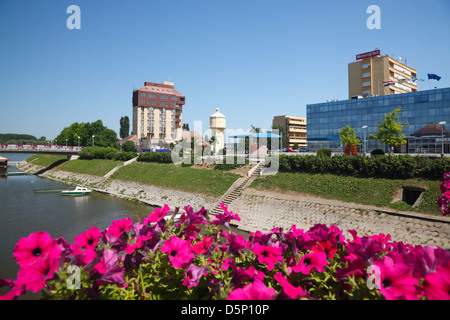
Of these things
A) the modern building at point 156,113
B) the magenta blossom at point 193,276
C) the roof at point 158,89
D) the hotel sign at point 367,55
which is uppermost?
the hotel sign at point 367,55

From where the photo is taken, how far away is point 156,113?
89.8 meters

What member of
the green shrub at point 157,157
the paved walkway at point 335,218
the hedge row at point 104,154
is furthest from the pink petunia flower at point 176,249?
the hedge row at point 104,154

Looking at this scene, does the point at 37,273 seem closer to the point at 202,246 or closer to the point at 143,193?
the point at 202,246

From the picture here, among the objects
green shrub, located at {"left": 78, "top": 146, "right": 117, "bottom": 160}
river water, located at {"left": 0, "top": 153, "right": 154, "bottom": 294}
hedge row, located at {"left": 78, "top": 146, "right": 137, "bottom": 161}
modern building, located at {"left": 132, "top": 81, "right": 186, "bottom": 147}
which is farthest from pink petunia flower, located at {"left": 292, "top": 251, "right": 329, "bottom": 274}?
modern building, located at {"left": 132, "top": 81, "right": 186, "bottom": 147}

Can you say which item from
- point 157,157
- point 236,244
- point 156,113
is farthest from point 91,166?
point 236,244

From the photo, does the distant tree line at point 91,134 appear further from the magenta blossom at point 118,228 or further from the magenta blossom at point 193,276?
the magenta blossom at point 193,276

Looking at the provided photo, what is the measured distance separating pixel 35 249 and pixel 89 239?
0.59 metres

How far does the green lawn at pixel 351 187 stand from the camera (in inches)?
638

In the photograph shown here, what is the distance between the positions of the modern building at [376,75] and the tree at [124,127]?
75.5 m

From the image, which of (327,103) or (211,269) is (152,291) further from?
(327,103)

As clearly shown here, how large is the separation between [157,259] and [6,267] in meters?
15.6

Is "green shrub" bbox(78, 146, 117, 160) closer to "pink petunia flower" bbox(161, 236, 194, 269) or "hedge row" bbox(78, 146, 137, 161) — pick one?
"hedge row" bbox(78, 146, 137, 161)

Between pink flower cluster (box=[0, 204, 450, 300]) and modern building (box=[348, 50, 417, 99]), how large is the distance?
246ft
